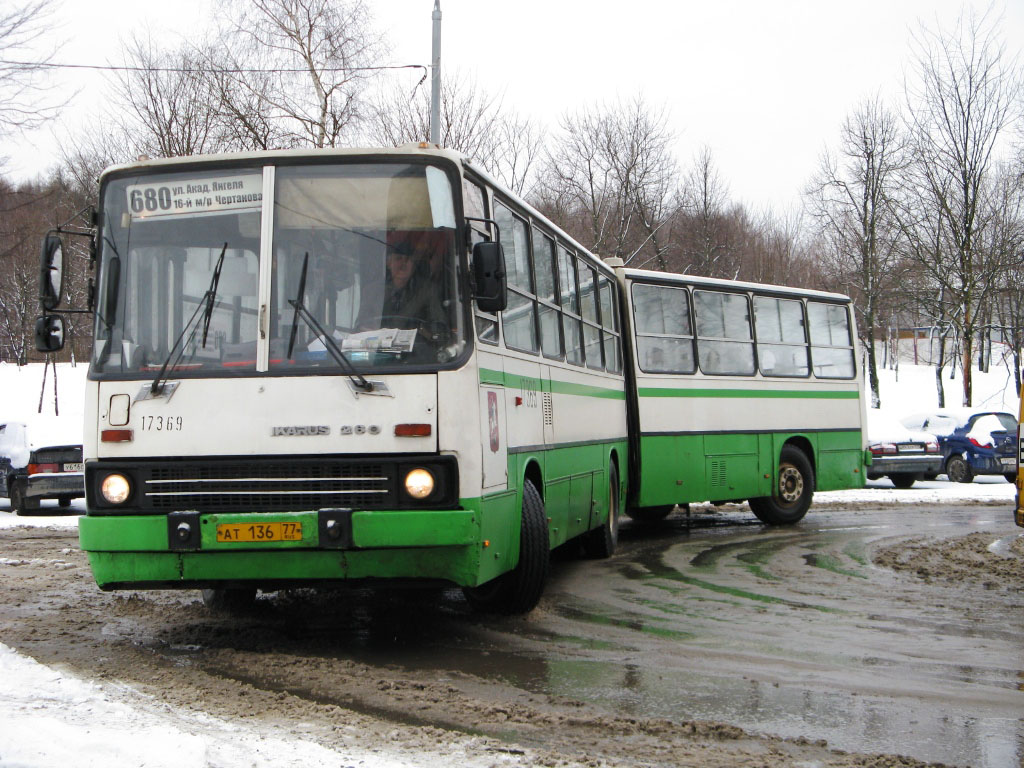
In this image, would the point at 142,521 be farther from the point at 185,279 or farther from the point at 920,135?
the point at 920,135

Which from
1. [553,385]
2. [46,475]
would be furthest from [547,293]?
[46,475]

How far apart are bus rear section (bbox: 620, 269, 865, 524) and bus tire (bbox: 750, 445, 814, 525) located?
0.05ft

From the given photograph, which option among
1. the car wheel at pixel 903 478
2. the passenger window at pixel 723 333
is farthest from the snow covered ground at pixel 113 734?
the car wheel at pixel 903 478

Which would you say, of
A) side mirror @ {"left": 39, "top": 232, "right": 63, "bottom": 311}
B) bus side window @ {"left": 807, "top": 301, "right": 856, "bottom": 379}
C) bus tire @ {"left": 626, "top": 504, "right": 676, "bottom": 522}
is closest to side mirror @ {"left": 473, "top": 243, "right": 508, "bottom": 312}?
side mirror @ {"left": 39, "top": 232, "right": 63, "bottom": 311}

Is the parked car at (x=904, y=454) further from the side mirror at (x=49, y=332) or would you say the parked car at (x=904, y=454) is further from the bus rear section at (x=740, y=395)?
the side mirror at (x=49, y=332)

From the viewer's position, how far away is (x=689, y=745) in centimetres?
533

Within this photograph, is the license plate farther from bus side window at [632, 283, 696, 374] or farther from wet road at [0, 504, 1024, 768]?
bus side window at [632, 283, 696, 374]

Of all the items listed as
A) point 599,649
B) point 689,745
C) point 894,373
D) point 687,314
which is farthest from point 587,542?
point 894,373

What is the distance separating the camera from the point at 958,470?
26.8m

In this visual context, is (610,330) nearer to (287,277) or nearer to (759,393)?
(759,393)

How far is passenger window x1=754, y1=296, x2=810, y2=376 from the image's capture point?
16.6 metres

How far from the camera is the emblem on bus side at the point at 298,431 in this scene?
712 centimetres

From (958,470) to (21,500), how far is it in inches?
741

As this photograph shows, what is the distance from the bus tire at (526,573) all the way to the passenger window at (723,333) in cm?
715
